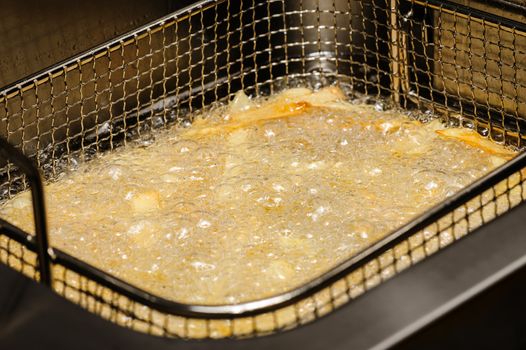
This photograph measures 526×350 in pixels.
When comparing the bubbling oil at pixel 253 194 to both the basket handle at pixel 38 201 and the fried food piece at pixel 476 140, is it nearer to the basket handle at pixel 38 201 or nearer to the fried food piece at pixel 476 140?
the fried food piece at pixel 476 140

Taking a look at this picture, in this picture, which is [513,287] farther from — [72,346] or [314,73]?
[314,73]

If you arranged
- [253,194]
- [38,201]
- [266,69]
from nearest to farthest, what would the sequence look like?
[38,201]
[253,194]
[266,69]

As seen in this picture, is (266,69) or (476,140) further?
(266,69)

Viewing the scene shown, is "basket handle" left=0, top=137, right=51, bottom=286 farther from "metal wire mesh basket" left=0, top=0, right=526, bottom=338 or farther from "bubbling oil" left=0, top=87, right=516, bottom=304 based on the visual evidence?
"metal wire mesh basket" left=0, top=0, right=526, bottom=338

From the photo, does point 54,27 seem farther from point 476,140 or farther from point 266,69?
point 476,140

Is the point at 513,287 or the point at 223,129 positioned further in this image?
the point at 223,129

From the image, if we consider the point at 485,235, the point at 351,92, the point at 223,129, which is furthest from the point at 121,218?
the point at 485,235

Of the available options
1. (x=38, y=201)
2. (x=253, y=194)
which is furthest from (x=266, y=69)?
(x=38, y=201)
